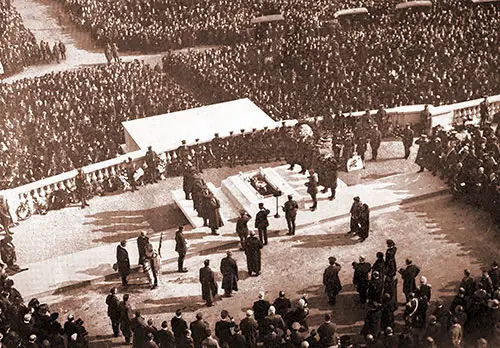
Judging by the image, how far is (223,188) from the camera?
21.4 metres

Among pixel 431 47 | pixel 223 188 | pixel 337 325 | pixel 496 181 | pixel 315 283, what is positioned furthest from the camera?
pixel 431 47

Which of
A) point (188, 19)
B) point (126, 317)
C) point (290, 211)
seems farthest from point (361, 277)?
point (188, 19)

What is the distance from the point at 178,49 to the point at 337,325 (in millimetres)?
25069

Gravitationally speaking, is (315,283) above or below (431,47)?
below

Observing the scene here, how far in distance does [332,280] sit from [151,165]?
9.11 meters

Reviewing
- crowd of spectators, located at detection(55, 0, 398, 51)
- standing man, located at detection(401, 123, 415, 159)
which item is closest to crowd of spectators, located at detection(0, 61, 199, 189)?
crowd of spectators, located at detection(55, 0, 398, 51)

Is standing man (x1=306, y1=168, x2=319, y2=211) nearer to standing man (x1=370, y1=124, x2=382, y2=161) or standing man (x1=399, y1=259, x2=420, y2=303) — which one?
standing man (x1=370, y1=124, x2=382, y2=161)

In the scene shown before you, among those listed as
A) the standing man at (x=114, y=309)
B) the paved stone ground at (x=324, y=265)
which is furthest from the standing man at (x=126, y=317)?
the paved stone ground at (x=324, y=265)

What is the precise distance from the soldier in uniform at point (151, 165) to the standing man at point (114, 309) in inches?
313

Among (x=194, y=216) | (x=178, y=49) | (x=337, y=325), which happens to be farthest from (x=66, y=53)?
(x=337, y=325)

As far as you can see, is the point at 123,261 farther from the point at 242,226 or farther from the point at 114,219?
the point at 114,219

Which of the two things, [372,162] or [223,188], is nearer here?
[223,188]

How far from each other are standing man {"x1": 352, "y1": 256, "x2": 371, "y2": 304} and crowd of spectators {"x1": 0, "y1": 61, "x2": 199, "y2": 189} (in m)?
11.8

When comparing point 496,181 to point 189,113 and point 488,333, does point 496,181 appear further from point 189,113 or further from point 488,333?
point 189,113
